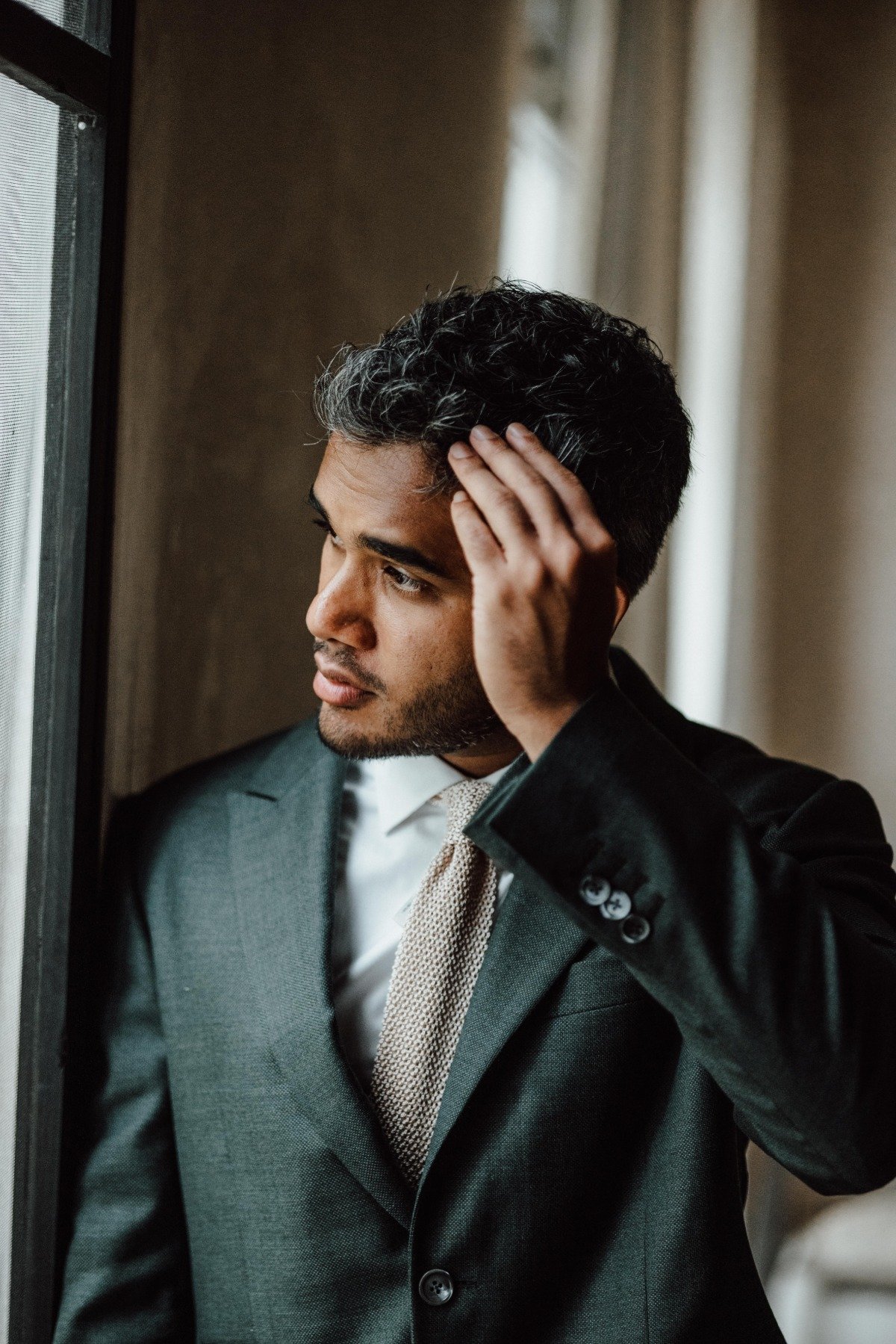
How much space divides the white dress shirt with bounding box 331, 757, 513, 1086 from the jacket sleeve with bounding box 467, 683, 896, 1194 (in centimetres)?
29

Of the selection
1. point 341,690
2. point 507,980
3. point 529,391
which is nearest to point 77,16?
point 529,391

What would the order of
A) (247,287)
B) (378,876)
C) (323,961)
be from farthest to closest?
(247,287) → (378,876) → (323,961)

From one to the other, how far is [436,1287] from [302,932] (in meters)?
0.36

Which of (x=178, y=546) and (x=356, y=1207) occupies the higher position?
(x=178, y=546)

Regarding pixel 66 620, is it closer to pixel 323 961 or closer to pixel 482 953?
pixel 323 961

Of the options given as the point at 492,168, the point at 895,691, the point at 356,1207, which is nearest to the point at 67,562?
the point at 356,1207

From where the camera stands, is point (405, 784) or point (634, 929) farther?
point (405, 784)

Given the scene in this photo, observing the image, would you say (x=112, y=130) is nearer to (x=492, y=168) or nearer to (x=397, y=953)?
(x=397, y=953)

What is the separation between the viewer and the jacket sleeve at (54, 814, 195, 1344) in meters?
1.15

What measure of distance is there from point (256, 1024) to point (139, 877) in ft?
0.77

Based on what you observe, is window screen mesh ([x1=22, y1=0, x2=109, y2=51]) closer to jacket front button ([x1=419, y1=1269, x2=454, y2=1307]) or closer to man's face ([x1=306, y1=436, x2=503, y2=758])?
man's face ([x1=306, y1=436, x2=503, y2=758])

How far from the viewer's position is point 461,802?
4.09ft

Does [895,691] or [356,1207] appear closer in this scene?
[356,1207]

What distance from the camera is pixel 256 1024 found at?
116cm
